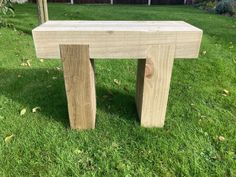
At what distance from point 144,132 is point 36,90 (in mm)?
1354

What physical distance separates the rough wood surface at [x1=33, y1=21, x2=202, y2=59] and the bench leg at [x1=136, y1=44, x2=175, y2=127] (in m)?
0.06

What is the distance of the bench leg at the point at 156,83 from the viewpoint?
1832mm

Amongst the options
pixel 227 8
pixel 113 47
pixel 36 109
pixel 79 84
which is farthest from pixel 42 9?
pixel 227 8

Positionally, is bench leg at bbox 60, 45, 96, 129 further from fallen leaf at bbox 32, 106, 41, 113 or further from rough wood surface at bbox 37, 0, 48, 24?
rough wood surface at bbox 37, 0, 48, 24

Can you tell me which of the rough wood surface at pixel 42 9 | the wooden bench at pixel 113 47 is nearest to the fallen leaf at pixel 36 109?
the wooden bench at pixel 113 47

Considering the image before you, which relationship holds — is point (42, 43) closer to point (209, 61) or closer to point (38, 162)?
point (38, 162)

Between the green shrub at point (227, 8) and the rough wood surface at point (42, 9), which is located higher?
the rough wood surface at point (42, 9)

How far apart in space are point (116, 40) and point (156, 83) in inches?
17.7

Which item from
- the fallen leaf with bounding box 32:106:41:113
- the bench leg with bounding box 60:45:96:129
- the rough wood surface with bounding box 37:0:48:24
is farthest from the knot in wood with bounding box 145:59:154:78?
the rough wood surface with bounding box 37:0:48:24

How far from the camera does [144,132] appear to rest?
2127mm

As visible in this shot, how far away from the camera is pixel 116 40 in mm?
1770

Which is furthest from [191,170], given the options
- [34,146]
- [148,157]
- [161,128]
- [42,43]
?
[42,43]

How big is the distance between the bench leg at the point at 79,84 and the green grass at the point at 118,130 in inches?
4.5

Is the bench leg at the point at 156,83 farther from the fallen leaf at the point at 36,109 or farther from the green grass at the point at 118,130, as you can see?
the fallen leaf at the point at 36,109
